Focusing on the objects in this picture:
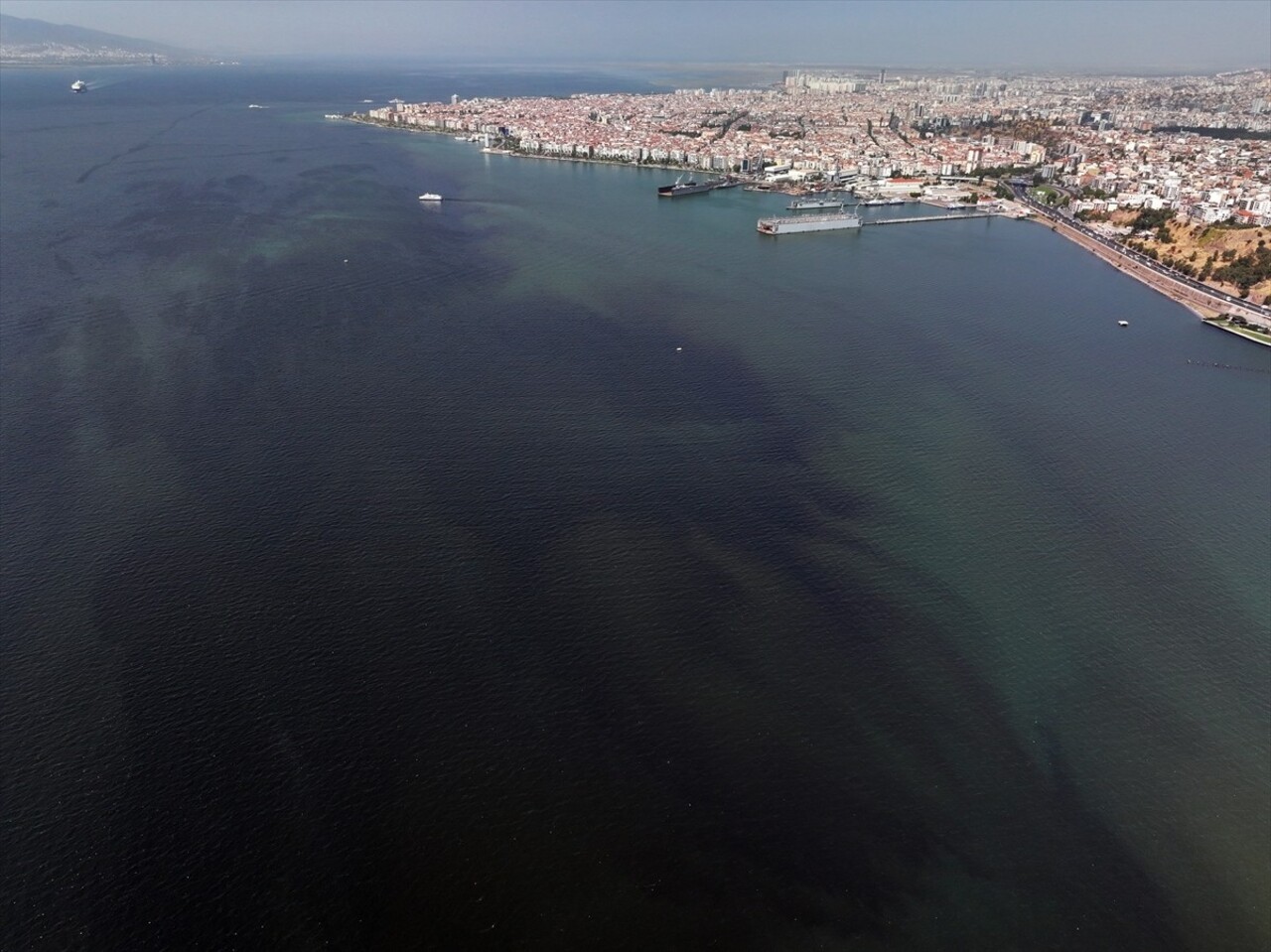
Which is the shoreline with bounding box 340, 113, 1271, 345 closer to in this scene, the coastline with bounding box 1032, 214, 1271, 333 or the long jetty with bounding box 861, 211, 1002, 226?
the coastline with bounding box 1032, 214, 1271, 333

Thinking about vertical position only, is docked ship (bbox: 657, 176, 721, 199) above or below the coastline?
above

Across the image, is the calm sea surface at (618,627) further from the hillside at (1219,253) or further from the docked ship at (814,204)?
the docked ship at (814,204)

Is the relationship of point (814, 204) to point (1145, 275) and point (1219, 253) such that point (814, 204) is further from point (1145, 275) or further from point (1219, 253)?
point (1219, 253)

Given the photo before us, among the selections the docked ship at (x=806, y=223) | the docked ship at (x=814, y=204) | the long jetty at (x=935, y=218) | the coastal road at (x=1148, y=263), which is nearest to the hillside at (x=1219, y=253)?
the coastal road at (x=1148, y=263)

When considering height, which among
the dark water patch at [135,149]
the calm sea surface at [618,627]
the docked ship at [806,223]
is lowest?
the calm sea surface at [618,627]

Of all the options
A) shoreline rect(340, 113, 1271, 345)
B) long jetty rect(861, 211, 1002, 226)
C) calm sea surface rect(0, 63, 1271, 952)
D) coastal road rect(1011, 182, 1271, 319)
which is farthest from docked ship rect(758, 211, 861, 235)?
calm sea surface rect(0, 63, 1271, 952)
